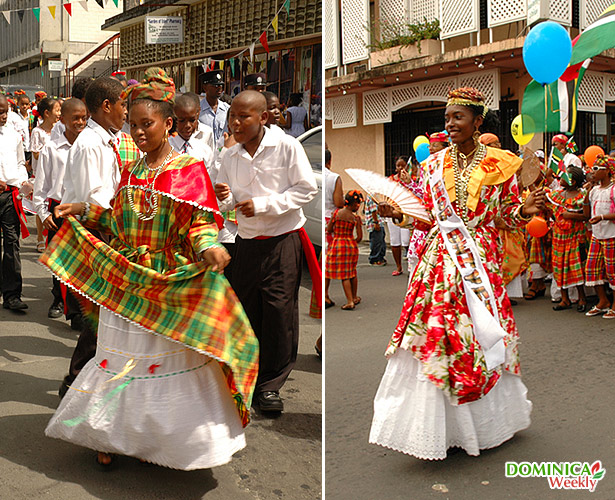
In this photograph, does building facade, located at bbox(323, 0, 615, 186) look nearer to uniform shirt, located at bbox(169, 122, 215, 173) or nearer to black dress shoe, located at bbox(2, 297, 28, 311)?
uniform shirt, located at bbox(169, 122, 215, 173)

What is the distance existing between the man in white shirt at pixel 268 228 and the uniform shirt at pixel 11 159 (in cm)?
362

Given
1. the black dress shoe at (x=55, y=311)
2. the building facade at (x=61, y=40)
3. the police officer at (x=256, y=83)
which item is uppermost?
the building facade at (x=61, y=40)

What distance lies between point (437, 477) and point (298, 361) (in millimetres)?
1967

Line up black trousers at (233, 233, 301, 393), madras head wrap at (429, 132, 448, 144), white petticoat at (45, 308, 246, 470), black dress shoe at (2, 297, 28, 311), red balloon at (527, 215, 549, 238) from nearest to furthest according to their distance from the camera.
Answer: white petticoat at (45, 308, 246, 470)
black trousers at (233, 233, 301, 393)
black dress shoe at (2, 297, 28, 311)
madras head wrap at (429, 132, 448, 144)
red balloon at (527, 215, 549, 238)

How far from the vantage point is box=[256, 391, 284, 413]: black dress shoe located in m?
4.58

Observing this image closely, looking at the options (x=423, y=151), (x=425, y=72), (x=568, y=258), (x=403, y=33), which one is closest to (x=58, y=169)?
(x=568, y=258)

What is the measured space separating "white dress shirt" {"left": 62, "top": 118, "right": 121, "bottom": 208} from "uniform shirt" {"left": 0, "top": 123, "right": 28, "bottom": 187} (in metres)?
3.27

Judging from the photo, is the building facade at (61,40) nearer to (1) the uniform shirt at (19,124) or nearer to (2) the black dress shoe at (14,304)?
(1) the uniform shirt at (19,124)

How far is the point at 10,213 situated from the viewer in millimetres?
7246

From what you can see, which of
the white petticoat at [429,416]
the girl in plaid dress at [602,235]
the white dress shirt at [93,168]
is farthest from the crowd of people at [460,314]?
the girl in plaid dress at [602,235]

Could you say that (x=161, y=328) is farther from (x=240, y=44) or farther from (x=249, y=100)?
(x=240, y=44)

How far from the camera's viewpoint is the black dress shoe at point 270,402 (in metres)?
4.58

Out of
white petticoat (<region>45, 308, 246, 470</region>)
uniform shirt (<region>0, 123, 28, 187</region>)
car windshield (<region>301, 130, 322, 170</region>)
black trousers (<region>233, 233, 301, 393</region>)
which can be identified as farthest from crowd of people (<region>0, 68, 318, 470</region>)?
car windshield (<region>301, 130, 322, 170</region>)

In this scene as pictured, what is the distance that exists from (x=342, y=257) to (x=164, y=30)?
13.6m
